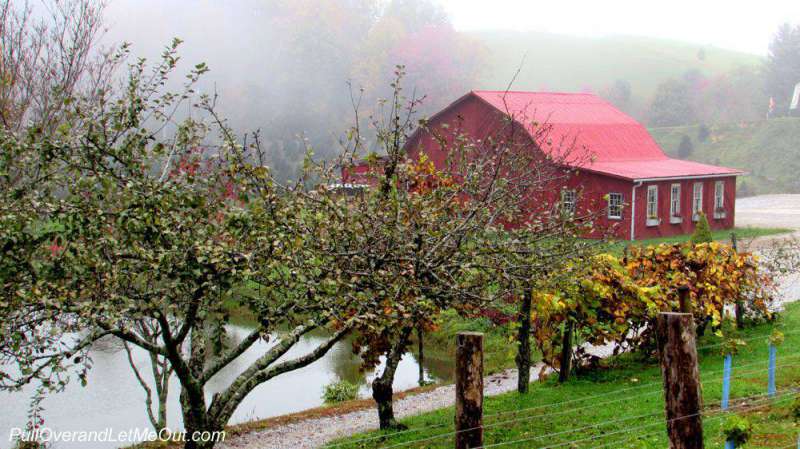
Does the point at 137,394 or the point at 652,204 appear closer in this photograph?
the point at 137,394

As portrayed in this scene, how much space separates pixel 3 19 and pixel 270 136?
43664mm

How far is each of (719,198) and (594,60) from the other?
88163mm

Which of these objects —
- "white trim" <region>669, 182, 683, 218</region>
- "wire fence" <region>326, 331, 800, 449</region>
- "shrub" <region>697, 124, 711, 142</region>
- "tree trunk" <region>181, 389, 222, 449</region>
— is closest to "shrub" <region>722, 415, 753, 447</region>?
"wire fence" <region>326, 331, 800, 449</region>

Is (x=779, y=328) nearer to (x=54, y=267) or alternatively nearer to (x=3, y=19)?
(x=54, y=267)

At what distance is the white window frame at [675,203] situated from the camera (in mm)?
33312

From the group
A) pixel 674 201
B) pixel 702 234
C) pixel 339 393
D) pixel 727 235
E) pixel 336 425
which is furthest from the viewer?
pixel 674 201

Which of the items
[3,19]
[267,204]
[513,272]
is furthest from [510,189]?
[3,19]

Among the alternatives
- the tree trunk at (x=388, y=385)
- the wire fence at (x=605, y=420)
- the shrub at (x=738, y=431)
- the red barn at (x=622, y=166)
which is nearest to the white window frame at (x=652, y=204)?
the red barn at (x=622, y=166)

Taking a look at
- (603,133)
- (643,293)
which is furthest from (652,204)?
(643,293)

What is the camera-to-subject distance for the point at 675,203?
1323 inches

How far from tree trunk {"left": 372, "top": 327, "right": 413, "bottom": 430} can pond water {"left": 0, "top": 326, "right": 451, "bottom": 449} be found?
4066mm

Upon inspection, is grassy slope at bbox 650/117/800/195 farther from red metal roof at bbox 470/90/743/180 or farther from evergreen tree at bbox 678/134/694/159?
red metal roof at bbox 470/90/743/180

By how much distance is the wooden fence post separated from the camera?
6.41m

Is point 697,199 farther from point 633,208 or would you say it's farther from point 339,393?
point 339,393
